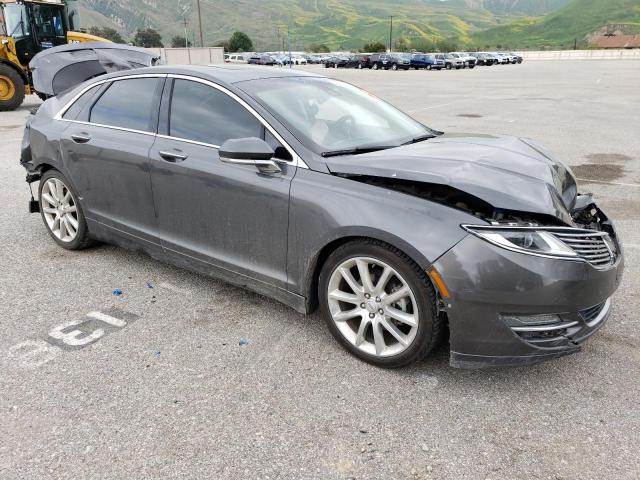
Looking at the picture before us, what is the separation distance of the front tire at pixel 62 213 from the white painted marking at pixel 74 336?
4.36 ft

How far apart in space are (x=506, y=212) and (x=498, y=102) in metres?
16.8

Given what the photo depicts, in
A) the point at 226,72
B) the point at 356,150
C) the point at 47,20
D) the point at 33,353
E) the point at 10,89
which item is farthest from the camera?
the point at 47,20

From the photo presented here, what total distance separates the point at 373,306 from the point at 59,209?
10.5 ft

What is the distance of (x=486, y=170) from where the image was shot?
303 cm

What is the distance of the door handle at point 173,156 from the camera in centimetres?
369

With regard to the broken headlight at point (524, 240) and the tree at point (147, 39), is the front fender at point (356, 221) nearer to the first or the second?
the broken headlight at point (524, 240)

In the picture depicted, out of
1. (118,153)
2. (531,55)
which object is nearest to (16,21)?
(118,153)

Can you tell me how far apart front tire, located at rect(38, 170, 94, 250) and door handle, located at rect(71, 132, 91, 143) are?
388mm

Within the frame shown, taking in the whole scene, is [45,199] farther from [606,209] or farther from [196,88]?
[606,209]

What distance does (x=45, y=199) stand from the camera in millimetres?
4922

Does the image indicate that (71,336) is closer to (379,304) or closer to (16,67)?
(379,304)

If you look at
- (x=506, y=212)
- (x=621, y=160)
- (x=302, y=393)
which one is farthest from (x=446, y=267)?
(x=621, y=160)

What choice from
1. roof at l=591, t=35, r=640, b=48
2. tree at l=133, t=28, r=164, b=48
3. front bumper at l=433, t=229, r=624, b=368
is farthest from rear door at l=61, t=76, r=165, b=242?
roof at l=591, t=35, r=640, b=48

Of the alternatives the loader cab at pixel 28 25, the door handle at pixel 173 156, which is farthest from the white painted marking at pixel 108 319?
the loader cab at pixel 28 25
